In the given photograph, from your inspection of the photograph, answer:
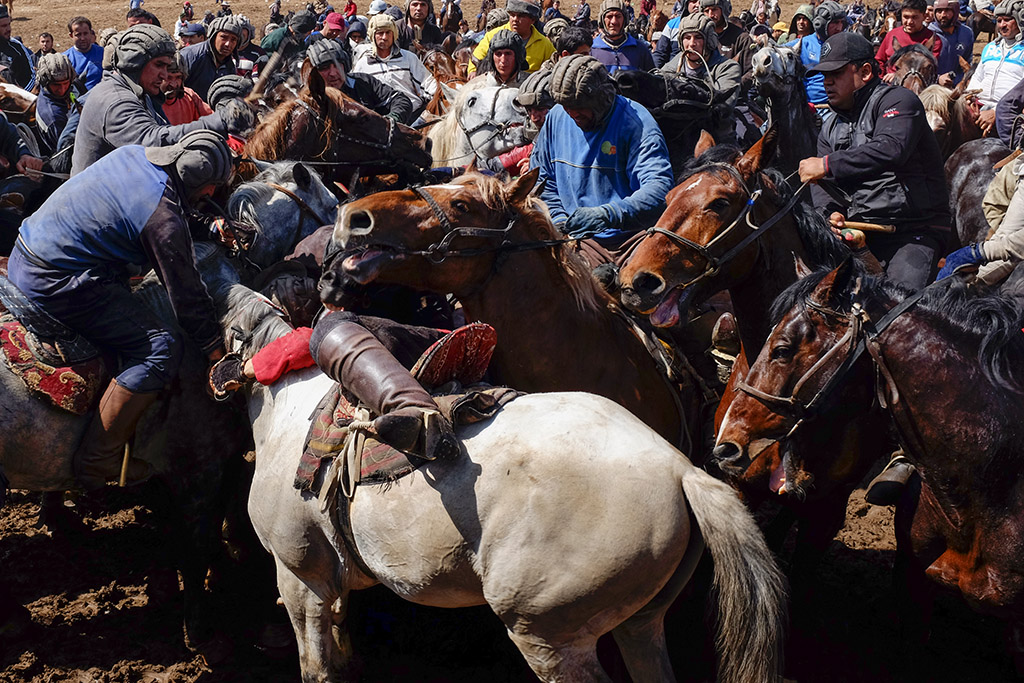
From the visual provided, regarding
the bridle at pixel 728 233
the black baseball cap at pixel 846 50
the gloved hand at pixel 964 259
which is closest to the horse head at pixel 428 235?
the bridle at pixel 728 233

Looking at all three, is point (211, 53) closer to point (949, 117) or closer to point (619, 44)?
point (619, 44)

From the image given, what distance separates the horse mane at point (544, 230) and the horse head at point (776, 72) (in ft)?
10.0

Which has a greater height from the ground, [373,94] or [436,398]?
[436,398]

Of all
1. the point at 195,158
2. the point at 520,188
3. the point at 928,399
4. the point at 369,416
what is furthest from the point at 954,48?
the point at 369,416

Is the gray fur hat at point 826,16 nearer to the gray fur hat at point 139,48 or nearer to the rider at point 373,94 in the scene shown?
the rider at point 373,94

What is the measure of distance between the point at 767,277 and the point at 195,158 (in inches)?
108

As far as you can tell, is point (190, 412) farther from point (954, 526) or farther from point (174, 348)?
point (954, 526)

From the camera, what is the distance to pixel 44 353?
4.27 metres

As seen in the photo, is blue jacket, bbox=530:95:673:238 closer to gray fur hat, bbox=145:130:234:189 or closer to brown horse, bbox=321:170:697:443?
brown horse, bbox=321:170:697:443

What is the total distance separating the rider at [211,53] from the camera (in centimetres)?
962

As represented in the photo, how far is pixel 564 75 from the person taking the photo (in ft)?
15.1

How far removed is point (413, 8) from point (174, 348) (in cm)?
1082

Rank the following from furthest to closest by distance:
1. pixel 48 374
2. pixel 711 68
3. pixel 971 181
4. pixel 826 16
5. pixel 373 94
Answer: pixel 826 16
pixel 711 68
pixel 373 94
pixel 971 181
pixel 48 374

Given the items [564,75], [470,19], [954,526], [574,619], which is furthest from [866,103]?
[470,19]
